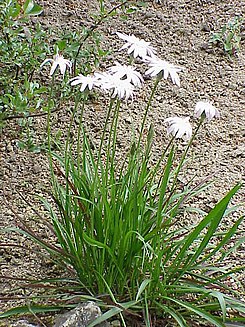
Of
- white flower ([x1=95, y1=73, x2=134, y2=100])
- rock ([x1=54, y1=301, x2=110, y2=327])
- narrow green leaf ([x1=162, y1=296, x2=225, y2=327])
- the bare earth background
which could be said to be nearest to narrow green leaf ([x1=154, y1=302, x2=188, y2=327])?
narrow green leaf ([x1=162, y1=296, x2=225, y2=327])

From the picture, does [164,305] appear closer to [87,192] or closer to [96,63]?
[87,192]

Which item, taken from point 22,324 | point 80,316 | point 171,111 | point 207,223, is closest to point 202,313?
point 207,223

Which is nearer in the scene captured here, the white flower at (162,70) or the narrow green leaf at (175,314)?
the white flower at (162,70)

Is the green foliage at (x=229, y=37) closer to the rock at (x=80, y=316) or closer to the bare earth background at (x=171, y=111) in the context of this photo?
the bare earth background at (x=171, y=111)

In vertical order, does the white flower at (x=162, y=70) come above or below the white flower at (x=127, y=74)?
above

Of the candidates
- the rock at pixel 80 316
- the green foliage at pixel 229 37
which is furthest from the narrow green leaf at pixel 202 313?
the green foliage at pixel 229 37

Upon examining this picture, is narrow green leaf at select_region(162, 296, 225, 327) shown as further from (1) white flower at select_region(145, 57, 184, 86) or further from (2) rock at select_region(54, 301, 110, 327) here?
(1) white flower at select_region(145, 57, 184, 86)
